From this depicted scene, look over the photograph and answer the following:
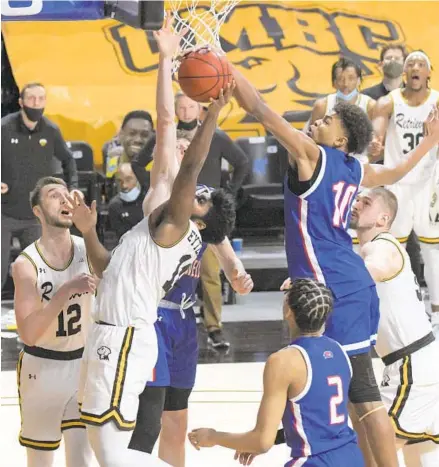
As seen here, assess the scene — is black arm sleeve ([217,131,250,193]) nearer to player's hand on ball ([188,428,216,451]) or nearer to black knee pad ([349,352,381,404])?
black knee pad ([349,352,381,404])

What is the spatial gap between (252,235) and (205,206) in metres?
6.85

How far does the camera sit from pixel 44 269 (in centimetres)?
522

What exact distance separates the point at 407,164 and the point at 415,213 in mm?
2963

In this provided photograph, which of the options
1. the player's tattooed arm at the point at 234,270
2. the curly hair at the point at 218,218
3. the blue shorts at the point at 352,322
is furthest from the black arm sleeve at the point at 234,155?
the blue shorts at the point at 352,322

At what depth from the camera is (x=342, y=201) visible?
5.03 m

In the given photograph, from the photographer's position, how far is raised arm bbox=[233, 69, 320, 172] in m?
4.82

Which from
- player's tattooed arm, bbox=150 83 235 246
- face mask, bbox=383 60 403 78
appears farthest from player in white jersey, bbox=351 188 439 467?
face mask, bbox=383 60 403 78

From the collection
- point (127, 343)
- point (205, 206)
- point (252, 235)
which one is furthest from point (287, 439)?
point (252, 235)

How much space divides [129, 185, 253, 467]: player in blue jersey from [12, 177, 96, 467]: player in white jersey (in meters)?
0.37

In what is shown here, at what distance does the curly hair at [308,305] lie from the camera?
4.30 m

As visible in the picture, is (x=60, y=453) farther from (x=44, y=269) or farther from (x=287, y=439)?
(x=287, y=439)

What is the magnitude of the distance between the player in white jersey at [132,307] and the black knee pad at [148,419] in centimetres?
37

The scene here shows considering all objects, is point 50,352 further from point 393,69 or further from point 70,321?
point 393,69

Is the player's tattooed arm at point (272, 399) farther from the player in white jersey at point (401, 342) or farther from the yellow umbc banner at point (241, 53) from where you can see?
the yellow umbc banner at point (241, 53)
